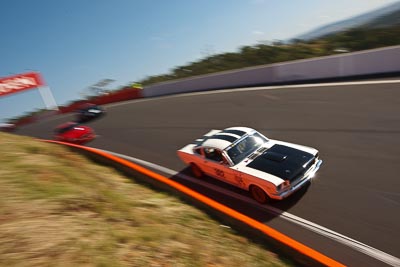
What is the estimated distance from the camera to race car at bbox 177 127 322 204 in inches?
301

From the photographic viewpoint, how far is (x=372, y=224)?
21.4ft

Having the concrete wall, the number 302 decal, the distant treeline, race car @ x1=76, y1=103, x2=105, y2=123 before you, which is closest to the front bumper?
the number 302 decal

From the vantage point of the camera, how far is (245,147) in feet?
29.5

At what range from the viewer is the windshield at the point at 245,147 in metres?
8.75

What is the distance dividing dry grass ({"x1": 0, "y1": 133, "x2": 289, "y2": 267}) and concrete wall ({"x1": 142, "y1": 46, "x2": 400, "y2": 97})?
12266mm

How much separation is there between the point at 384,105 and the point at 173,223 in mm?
9196

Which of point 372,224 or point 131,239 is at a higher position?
point 131,239

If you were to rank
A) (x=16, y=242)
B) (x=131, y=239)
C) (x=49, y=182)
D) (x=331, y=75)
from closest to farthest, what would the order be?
(x=16, y=242)
(x=131, y=239)
(x=49, y=182)
(x=331, y=75)

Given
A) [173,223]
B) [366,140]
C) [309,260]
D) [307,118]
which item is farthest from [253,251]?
[307,118]

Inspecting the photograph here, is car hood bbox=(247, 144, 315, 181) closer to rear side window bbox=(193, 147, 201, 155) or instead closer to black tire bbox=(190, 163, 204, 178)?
rear side window bbox=(193, 147, 201, 155)

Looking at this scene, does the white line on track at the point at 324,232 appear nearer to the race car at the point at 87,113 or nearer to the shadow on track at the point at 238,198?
the shadow on track at the point at 238,198

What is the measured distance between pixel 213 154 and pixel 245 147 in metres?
→ 0.92

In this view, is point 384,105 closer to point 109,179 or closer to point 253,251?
point 253,251

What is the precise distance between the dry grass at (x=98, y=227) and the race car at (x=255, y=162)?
5.30ft
